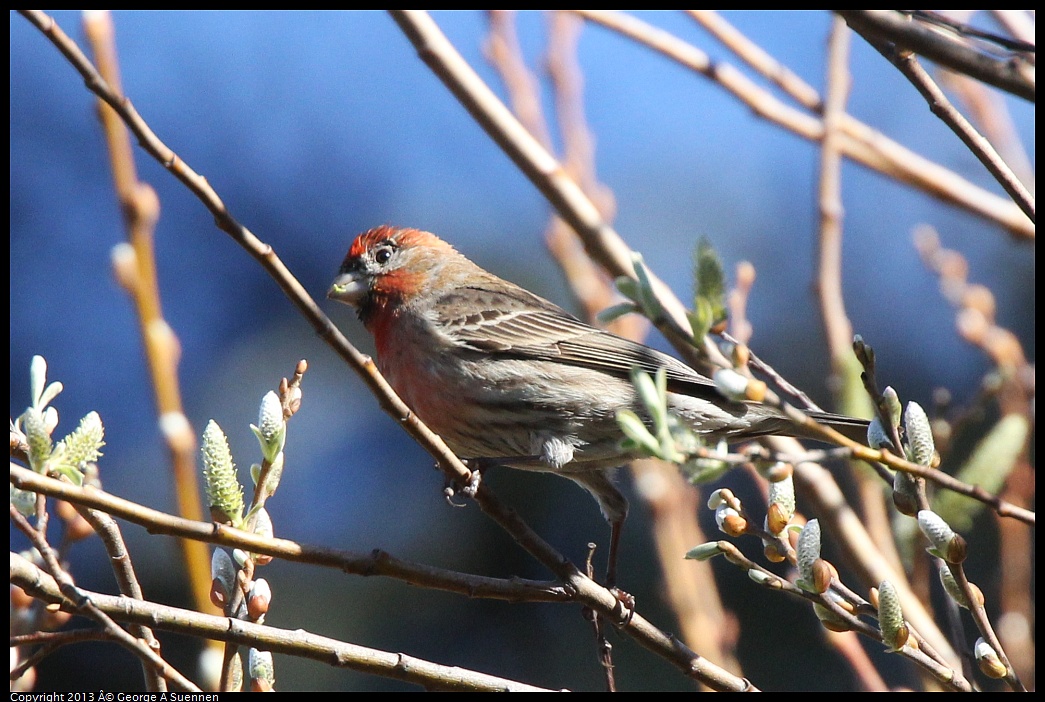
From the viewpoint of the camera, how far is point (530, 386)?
5.09 m

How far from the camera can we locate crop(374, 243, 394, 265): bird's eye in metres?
6.23

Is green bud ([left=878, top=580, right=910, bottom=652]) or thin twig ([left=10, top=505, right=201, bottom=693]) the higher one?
thin twig ([left=10, top=505, right=201, bottom=693])

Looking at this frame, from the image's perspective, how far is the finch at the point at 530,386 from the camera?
493 cm

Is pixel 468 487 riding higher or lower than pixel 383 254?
lower

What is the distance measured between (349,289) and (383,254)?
36 cm

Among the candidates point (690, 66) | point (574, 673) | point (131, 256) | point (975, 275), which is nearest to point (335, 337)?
point (131, 256)

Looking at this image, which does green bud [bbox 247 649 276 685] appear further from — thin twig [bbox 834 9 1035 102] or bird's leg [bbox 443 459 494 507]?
thin twig [bbox 834 9 1035 102]

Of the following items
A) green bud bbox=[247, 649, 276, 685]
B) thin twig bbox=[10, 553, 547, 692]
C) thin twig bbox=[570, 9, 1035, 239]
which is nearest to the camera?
thin twig bbox=[10, 553, 547, 692]

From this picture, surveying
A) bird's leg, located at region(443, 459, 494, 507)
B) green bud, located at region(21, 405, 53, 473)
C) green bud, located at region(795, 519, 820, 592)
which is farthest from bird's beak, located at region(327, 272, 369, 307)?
green bud, located at region(795, 519, 820, 592)

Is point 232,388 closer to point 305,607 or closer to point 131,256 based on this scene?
point 305,607

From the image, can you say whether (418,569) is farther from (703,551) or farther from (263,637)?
(703,551)

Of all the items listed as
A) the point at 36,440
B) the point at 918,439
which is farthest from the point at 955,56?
the point at 36,440

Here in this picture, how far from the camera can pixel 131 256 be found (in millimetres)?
3170

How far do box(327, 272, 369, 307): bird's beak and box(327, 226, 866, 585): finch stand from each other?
→ 0.74 feet
